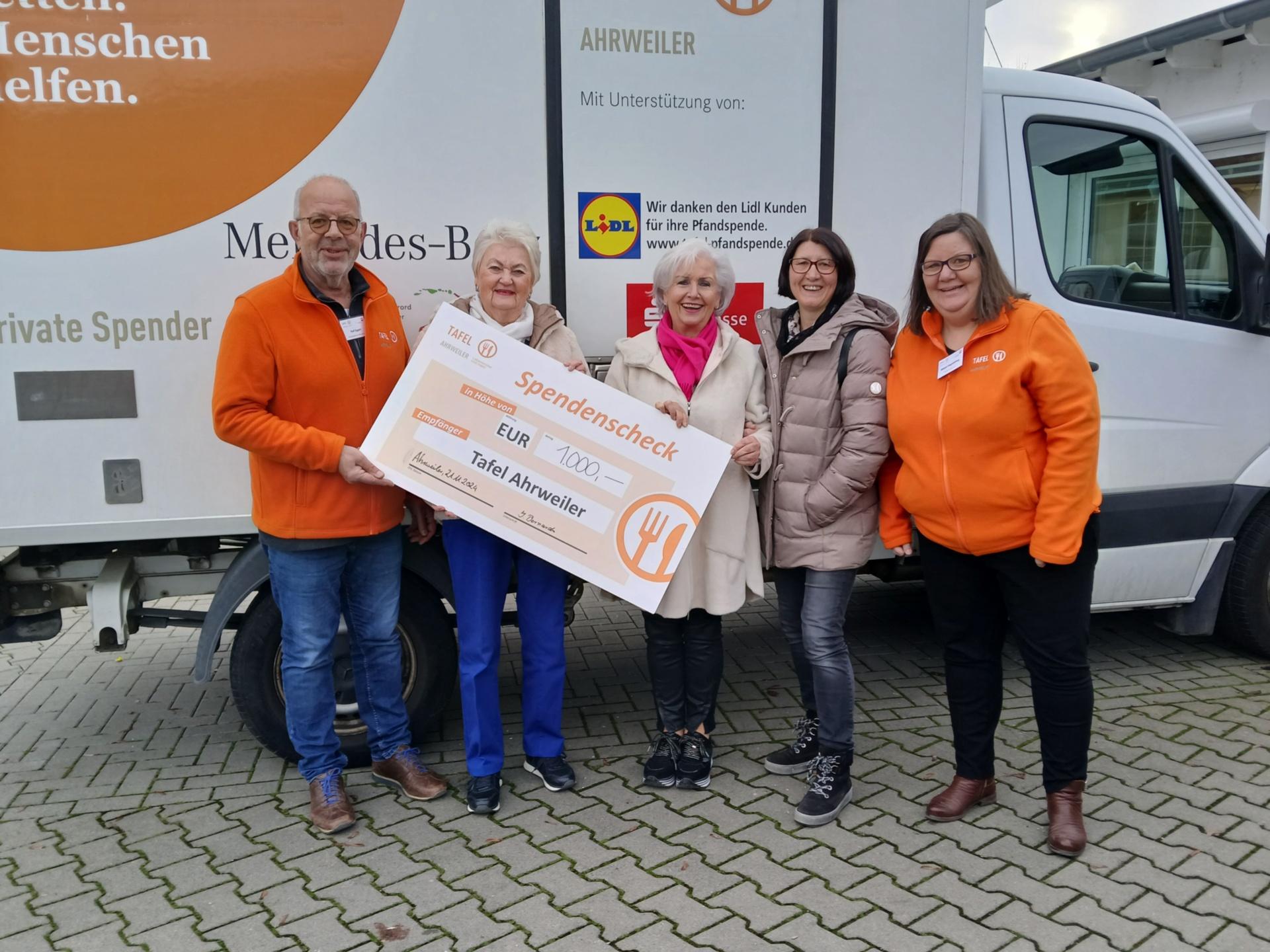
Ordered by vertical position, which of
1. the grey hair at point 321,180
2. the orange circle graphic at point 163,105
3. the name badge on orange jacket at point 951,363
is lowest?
the name badge on orange jacket at point 951,363

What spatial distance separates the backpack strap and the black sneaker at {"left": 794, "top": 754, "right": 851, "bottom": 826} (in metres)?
1.21

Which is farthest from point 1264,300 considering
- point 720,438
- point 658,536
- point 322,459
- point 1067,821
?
point 322,459

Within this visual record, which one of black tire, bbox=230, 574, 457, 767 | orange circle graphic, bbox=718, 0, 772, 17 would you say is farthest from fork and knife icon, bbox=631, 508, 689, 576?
orange circle graphic, bbox=718, 0, 772, 17

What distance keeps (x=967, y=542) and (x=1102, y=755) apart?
4.30 feet

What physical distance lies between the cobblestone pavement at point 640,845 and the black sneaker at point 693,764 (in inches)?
2.2

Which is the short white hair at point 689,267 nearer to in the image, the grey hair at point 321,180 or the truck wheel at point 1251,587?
the grey hair at point 321,180

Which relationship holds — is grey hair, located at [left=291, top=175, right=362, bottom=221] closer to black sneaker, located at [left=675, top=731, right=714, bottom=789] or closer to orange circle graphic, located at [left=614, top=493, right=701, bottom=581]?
orange circle graphic, located at [left=614, top=493, right=701, bottom=581]

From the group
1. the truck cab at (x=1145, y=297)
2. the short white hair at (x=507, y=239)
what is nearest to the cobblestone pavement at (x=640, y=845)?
the truck cab at (x=1145, y=297)

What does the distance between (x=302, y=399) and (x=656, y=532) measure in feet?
3.71

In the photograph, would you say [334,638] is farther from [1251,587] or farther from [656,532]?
[1251,587]

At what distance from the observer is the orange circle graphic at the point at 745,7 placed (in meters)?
3.26

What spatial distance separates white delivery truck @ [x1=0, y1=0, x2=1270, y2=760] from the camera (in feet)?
9.36

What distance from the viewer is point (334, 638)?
306 centimetres

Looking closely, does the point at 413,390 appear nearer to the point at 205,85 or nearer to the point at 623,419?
the point at 623,419
